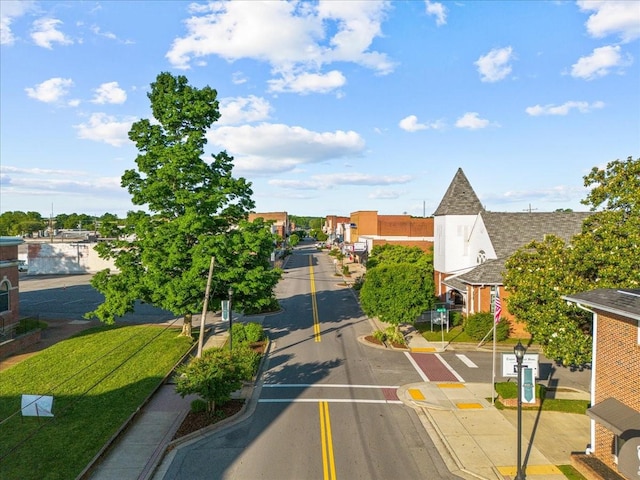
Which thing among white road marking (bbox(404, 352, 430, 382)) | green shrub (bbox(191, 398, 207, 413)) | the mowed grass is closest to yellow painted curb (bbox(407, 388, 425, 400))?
white road marking (bbox(404, 352, 430, 382))

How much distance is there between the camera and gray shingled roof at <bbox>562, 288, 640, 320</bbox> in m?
11.4

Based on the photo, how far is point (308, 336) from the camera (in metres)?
30.4

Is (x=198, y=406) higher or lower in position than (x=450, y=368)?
higher

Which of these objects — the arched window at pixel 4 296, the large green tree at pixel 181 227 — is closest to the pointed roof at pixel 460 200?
the large green tree at pixel 181 227

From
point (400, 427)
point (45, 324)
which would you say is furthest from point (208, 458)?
point (45, 324)

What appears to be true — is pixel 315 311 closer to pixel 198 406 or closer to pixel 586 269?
pixel 198 406

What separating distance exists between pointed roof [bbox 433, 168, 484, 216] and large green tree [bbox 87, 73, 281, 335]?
19819 mm

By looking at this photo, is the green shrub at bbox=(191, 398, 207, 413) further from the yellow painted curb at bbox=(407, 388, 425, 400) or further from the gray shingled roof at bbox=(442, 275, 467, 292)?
the gray shingled roof at bbox=(442, 275, 467, 292)

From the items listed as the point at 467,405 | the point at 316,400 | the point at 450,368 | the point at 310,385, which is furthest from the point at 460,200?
the point at 316,400

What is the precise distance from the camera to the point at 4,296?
1095 inches

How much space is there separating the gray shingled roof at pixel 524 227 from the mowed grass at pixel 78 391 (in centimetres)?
2357

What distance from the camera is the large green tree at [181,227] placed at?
23.5m

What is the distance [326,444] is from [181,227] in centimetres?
1369

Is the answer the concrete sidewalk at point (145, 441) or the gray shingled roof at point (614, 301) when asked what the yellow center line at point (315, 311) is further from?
the gray shingled roof at point (614, 301)
